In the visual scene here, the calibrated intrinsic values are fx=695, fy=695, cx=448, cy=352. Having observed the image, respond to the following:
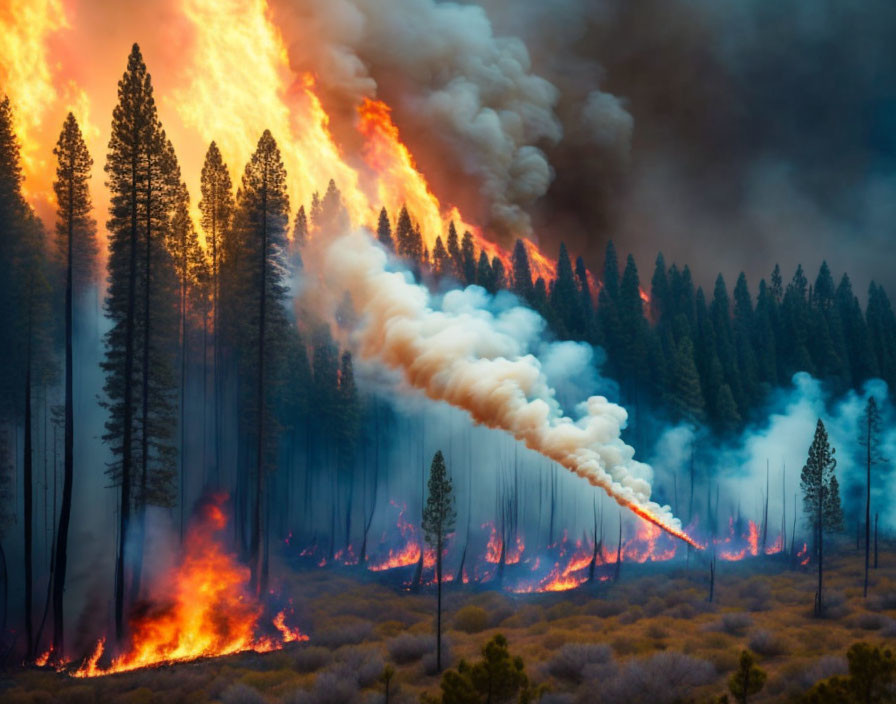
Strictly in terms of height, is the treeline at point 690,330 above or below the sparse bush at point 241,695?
above

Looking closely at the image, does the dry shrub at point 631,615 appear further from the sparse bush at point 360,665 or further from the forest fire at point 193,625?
the forest fire at point 193,625

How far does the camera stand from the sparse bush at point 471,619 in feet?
121

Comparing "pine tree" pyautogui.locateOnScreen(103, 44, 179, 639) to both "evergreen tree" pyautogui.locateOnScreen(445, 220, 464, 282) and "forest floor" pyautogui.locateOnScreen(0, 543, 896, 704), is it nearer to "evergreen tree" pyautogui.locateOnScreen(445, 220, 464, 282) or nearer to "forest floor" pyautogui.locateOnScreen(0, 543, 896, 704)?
"forest floor" pyautogui.locateOnScreen(0, 543, 896, 704)

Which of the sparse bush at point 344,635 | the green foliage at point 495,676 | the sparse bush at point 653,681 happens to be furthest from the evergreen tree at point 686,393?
the green foliage at point 495,676

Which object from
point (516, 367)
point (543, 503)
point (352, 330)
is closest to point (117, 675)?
point (516, 367)

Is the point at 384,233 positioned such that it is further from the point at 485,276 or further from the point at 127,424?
the point at 127,424

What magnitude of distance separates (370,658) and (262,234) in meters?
21.4

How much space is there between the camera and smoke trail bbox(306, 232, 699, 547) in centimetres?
3278

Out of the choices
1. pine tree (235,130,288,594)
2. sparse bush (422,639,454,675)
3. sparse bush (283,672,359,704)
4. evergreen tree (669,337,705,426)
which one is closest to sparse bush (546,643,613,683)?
sparse bush (422,639,454,675)

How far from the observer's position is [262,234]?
119ft

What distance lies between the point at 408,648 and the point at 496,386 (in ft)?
40.5

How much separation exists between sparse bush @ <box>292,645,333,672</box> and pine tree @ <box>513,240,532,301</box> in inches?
1713

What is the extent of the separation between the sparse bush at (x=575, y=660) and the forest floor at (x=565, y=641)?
5 cm

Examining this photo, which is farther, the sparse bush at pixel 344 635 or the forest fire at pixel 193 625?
the sparse bush at pixel 344 635
